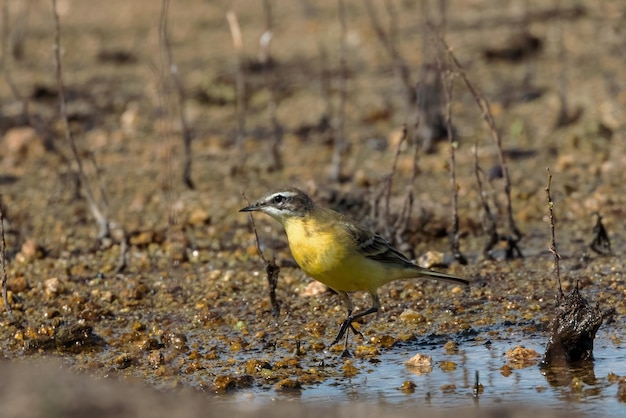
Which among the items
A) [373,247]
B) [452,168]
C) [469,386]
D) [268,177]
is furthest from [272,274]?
[268,177]

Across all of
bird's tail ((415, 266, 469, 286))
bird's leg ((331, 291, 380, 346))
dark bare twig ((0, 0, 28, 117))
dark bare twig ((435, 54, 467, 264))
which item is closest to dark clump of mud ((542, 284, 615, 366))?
bird's tail ((415, 266, 469, 286))

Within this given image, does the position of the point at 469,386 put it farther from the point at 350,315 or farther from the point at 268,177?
the point at 268,177

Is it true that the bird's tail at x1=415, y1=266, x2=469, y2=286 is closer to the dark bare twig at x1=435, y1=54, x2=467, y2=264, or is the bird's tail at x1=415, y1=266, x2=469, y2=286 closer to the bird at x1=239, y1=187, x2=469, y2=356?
the bird at x1=239, y1=187, x2=469, y2=356

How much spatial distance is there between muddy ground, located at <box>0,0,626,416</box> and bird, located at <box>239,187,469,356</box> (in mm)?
355

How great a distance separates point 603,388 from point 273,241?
3.73 m

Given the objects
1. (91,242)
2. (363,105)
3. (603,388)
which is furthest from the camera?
(363,105)

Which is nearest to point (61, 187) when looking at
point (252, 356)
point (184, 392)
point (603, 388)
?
point (252, 356)

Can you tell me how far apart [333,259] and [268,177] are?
4.20 m

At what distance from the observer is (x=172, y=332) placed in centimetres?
820

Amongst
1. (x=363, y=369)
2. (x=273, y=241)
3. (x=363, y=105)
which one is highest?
(x=363, y=105)

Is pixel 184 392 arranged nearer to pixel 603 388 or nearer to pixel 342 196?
pixel 603 388

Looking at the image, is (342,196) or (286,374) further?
(342,196)

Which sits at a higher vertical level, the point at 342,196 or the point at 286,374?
the point at 342,196

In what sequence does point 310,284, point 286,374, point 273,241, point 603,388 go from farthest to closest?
point 273,241
point 310,284
point 286,374
point 603,388
